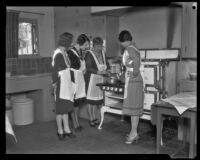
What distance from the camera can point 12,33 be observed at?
14.4ft

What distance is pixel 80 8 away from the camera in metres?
4.59

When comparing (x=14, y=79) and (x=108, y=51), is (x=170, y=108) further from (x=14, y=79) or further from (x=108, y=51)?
(x=14, y=79)

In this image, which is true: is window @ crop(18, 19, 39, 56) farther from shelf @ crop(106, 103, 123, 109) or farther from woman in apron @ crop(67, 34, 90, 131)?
shelf @ crop(106, 103, 123, 109)

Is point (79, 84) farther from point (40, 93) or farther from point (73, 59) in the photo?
point (40, 93)

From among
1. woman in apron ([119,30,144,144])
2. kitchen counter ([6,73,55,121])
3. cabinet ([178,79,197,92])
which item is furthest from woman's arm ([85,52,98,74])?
cabinet ([178,79,197,92])

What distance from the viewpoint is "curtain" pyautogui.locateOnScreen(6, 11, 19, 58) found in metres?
4.35

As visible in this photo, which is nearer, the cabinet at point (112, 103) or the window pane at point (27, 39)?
the cabinet at point (112, 103)

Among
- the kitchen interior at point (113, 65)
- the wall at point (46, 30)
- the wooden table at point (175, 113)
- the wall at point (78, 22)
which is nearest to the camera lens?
the wooden table at point (175, 113)

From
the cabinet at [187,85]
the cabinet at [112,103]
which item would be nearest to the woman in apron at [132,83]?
the cabinet at [112,103]

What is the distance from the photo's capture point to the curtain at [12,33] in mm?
4353

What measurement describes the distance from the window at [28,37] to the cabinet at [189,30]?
2.79m

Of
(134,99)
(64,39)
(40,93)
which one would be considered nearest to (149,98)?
(134,99)

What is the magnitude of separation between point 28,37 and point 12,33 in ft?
1.63

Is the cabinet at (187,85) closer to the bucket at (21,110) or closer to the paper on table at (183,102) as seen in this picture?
the paper on table at (183,102)
